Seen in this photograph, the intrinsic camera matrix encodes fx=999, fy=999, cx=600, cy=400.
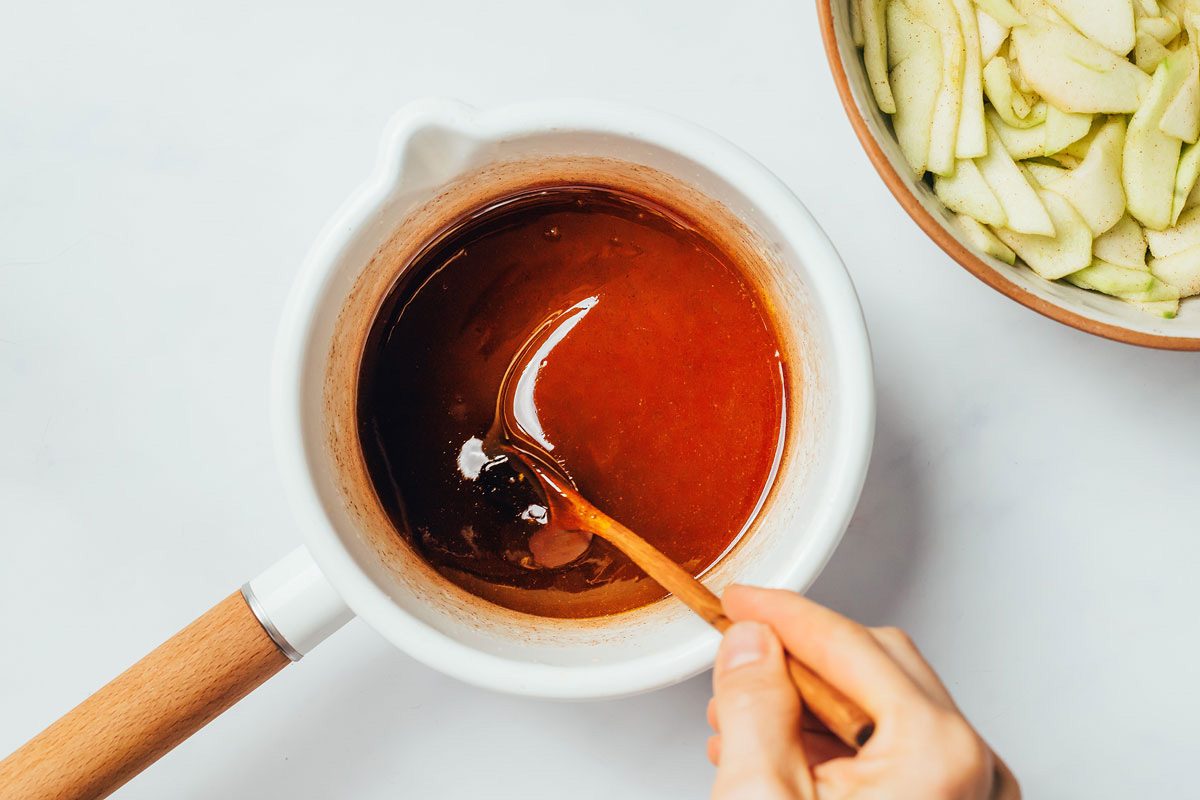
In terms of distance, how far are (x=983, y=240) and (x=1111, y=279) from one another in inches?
4.9

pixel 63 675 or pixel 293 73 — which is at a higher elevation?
pixel 293 73

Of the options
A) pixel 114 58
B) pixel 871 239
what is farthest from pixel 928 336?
pixel 114 58

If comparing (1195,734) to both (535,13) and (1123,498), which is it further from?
(535,13)

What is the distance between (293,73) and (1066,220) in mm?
729

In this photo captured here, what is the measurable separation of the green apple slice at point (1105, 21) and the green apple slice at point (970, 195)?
148 mm

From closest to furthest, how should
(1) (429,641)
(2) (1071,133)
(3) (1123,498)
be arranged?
(1) (429,641) → (2) (1071,133) → (3) (1123,498)

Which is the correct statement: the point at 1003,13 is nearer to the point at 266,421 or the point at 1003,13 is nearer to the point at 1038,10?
the point at 1038,10

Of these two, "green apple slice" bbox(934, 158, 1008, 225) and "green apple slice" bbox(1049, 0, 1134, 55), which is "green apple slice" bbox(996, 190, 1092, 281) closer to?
"green apple slice" bbox(934, 158, 1008, 225)

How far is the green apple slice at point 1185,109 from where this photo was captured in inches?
33.9

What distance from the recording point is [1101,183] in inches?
34.7

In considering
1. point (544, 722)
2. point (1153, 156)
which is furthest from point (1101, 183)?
point (544, 722)

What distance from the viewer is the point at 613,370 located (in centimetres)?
89

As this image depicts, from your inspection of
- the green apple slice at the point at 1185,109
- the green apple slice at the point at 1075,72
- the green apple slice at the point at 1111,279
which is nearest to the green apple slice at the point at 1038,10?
the green apple slice at the point at 1075,72

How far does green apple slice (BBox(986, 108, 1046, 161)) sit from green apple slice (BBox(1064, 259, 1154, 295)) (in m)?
0.11
